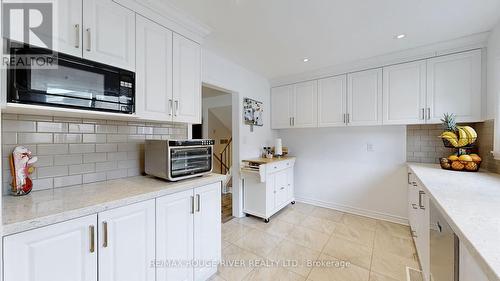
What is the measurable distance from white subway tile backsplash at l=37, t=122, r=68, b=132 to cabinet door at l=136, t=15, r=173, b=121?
1.63 feet

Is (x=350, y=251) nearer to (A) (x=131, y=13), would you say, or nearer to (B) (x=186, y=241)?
(B) (x=186, y=241)

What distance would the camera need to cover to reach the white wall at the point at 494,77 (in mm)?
1771

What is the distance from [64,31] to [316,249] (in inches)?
112

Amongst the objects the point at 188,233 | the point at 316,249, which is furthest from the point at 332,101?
the point at 188,233

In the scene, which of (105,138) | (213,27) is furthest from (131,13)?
(105,138)

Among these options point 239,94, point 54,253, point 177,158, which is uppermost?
point 239,94

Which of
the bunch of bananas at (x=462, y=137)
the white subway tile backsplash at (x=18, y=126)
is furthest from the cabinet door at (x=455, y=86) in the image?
the white subway tile backsplash at (x=18, y=126)

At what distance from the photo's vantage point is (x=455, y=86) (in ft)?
7.30

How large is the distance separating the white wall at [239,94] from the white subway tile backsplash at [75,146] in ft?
3.78

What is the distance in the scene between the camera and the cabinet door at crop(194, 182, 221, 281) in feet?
5.10

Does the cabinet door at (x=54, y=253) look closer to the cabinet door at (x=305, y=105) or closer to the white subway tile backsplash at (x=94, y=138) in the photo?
the white subway tile backsplash at (x=94, y=138)

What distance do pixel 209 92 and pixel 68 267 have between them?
334 centimetres

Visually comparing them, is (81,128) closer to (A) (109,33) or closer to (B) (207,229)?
(A) (109,33)

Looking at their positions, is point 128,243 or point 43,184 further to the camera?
point 43,184
